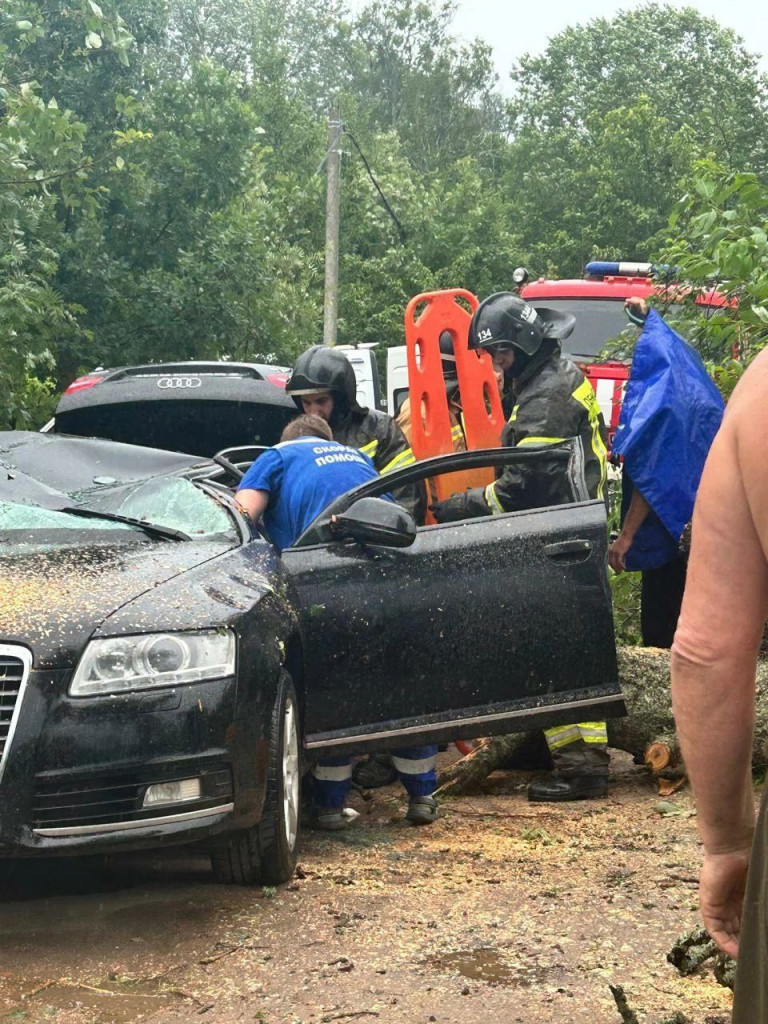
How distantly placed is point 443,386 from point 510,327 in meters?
0.95

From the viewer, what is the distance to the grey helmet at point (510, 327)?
→ 655 centimetres

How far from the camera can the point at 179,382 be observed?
8633mm

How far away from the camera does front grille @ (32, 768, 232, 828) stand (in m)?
4.05

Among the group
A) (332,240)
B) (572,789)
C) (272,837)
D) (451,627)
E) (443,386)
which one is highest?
(332,240)

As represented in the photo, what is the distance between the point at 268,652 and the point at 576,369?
8.48 feet

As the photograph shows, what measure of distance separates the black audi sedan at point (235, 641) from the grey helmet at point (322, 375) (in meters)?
0.86

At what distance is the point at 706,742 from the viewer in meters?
1.81

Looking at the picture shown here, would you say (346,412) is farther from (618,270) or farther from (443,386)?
(618,270)

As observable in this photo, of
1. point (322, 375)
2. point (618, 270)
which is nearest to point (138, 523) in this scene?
point (322, 375)

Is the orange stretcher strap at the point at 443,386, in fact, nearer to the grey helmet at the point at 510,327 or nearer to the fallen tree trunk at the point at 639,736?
the grey helmet at the point at 510,327

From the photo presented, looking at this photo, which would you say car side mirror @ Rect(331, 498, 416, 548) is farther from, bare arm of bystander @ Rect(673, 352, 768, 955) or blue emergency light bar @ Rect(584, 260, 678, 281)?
blue emergency light bar @ Rect(584, 260, 678, 281)

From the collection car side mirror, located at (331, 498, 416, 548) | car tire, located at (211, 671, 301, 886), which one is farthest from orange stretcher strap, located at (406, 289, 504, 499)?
car tire, located at (211, 671, 301, 886)

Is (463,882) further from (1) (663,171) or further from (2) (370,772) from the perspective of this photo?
(1) (663,171)

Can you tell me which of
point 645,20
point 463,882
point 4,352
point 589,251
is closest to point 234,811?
point 463,882
